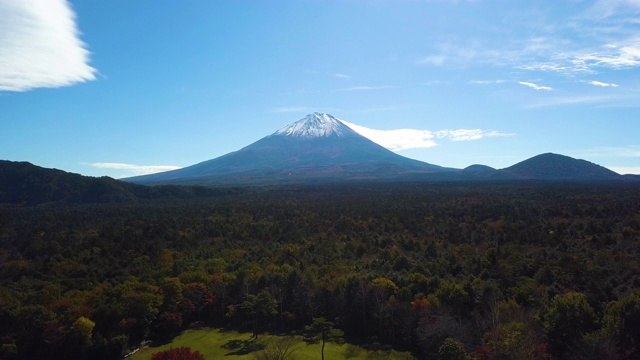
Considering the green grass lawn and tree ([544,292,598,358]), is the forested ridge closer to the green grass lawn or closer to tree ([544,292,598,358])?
tree ([544,292,598,358])

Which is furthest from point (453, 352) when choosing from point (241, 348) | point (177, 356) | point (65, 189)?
point (65, 189)

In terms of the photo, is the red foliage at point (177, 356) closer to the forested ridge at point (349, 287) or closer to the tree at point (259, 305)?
the forested ridge at point (349, 287)

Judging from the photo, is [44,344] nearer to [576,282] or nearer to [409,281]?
[409,281]

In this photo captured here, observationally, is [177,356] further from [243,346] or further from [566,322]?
[566,322]

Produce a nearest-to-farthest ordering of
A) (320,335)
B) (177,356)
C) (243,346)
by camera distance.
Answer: (177,356) < (243,346) < (320,335)

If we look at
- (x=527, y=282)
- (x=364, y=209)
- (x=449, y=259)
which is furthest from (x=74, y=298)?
(x=364, y=209)

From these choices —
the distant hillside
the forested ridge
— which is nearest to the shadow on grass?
the forested ridge

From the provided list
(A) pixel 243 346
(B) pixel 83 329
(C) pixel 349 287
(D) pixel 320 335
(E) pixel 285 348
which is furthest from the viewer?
(C) pixel 349 287
